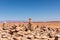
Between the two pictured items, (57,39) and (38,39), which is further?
(38,39)

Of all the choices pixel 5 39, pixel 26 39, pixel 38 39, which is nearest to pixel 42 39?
pixel 38 39

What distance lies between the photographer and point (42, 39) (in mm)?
11219

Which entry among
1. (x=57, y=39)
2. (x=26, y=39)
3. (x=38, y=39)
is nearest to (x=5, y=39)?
(x=26, y=39)

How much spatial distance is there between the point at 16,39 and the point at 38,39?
1.66m

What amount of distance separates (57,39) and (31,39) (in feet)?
5.85

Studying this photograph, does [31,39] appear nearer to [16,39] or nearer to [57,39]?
[16,39]

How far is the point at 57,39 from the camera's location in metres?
10.1

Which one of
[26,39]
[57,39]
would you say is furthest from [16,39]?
[57,39]

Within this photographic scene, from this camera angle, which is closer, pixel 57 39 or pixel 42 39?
pixel 57 39

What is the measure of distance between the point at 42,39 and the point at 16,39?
1891 millimetres

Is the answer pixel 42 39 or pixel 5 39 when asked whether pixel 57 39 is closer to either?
pixel 42 39

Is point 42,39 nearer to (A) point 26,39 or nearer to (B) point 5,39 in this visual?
(A) point 26,39

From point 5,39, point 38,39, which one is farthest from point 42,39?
point 5,39

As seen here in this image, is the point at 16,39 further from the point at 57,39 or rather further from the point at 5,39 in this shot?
the point at 57,39
